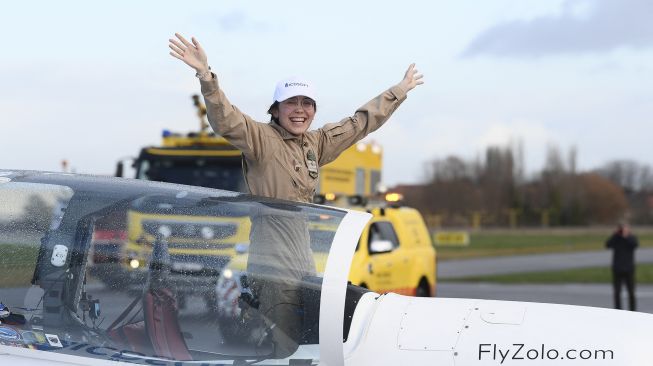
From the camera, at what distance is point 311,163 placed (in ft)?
15.1

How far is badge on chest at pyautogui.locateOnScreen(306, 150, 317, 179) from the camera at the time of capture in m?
4.56

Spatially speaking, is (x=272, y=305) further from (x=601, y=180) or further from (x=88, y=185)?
(x=601, y=180)

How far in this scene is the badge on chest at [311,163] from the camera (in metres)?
4.56

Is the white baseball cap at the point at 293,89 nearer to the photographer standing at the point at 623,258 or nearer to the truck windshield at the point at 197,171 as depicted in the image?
the truck windshield at the point at 197,171

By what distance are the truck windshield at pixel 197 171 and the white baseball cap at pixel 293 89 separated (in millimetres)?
8117

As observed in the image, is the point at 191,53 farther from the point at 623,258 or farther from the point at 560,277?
the point at 560,277

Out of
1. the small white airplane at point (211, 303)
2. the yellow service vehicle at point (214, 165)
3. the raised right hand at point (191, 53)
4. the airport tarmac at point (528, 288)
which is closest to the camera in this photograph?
the small white airplane at point (211, 303)

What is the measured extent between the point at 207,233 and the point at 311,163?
0.90 metres

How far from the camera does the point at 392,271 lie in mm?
12078

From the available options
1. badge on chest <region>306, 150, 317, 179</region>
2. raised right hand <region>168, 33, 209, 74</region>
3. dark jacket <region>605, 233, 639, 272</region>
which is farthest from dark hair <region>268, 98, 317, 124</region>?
dark jacket <region>605, 233, 639, 272</region>

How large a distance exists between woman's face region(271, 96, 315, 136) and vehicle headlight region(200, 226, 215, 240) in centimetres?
82

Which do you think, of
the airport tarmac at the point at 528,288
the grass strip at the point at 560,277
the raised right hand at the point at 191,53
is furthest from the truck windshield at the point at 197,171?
the grass strip at the point at 560,277

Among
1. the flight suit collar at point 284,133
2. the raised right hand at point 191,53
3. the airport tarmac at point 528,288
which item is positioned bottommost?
the airport tarmac at point 528,288

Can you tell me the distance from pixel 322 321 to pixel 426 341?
453 mm
